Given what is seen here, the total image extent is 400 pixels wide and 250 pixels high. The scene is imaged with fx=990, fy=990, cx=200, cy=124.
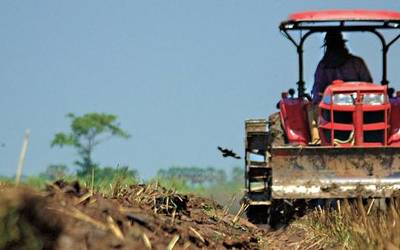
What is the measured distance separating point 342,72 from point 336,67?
110 millimetres

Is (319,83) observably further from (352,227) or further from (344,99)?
(352,227)

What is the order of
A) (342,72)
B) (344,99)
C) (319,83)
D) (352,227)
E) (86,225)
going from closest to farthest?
(86,225) < (352,227) < (344,99) < (342,72) < (319,83)

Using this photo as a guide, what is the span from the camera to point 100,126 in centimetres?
5922

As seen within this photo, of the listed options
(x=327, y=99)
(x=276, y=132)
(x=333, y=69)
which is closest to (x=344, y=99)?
(x=327, y=99)

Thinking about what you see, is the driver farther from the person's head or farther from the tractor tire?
the tractor tire

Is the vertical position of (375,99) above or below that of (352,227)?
above

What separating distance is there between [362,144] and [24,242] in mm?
8075

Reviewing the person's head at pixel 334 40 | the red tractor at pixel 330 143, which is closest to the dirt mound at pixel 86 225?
the red tractor at pixel 330 143

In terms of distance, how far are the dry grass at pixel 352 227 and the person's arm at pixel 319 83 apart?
181cm

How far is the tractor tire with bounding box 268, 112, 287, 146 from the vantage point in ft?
46.2

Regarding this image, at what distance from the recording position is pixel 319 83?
13.8 m

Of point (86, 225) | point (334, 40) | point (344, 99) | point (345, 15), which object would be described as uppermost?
point (345, 15)

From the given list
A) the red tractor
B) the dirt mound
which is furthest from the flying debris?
the dirt mound

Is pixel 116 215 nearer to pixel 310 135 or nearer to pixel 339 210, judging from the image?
pixel 339 210
